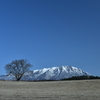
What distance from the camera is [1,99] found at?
19.2 metres

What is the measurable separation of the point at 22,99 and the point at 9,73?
58.7 m

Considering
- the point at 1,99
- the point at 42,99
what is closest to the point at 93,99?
the point at 42,99

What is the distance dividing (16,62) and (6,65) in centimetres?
435

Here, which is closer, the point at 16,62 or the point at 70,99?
the point at 70,99

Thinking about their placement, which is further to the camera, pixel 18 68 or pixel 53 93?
pixel 18 68

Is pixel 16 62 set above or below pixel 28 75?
above

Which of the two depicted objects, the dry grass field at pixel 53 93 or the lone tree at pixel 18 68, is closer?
the dry grass field at pixel 53 93

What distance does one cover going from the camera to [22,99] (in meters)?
19.2

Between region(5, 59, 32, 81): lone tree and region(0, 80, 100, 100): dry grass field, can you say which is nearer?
region(0, 80, 100, 100): dry grass field

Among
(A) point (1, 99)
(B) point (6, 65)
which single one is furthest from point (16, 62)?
(A) point (1, 99)

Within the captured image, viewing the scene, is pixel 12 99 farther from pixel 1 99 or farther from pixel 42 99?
pixel 42 99

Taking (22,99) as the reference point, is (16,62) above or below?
above

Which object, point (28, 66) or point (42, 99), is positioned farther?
point (28, 66)

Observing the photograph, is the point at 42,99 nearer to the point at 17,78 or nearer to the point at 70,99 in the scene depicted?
the point at 70,99
